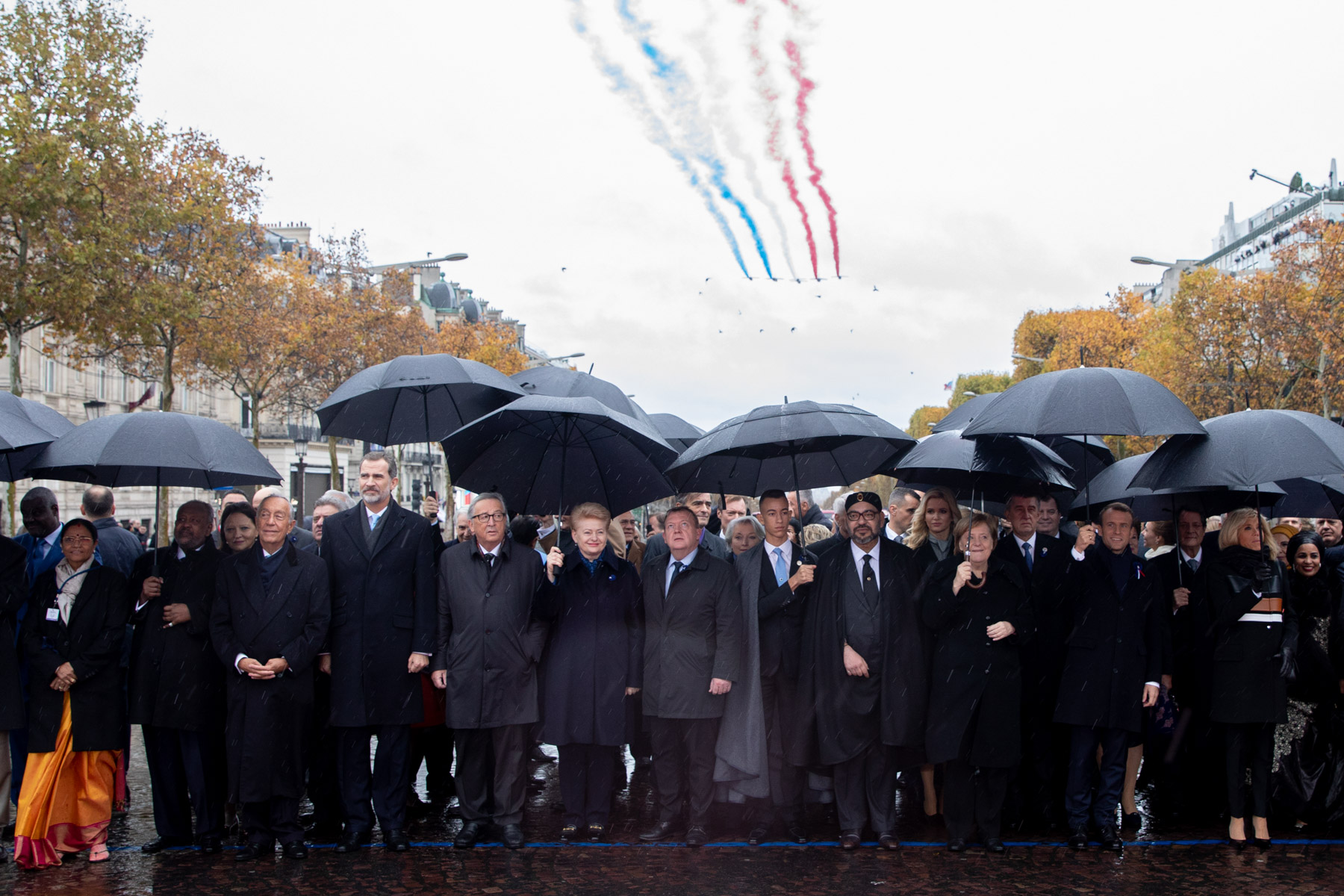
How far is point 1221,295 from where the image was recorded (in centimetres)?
3497

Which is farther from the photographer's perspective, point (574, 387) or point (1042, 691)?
point (574, 387)

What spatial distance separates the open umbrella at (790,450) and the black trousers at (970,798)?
1900mm

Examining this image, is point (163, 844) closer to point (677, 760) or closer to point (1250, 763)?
point (677, 760)

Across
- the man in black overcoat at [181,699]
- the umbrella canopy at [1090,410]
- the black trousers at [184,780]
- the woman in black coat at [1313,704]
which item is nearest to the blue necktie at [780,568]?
the umbrella canopy at [1090,410]

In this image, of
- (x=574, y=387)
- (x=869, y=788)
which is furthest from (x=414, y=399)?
(x=869, y=788)

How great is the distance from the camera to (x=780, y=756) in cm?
742

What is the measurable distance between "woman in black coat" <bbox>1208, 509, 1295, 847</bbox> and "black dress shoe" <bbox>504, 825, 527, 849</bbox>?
4350 millimetres

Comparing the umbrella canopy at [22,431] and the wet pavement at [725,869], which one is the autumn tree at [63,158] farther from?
the wet pavement at [725,869]

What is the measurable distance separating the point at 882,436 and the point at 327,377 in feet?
121

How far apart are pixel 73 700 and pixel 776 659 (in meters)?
4.28

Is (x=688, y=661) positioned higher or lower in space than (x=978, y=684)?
higher

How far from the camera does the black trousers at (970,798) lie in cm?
698

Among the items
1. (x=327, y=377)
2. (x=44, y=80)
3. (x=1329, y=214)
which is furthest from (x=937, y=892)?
(x=1329, y=214)

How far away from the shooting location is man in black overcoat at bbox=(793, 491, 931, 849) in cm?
711
